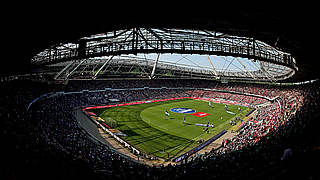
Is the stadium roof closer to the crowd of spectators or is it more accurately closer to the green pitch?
the crowd of spectators

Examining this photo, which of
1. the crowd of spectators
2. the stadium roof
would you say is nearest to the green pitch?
the crowd of spectators

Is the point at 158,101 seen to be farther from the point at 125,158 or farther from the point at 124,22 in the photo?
the point at 124,22

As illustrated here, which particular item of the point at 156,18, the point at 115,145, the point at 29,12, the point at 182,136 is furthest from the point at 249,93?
the point at 29,12

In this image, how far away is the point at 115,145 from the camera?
25078 mm

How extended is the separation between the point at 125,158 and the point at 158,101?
146 ft

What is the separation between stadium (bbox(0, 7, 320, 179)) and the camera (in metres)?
9.12

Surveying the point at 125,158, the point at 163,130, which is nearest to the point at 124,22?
the point at 125,158

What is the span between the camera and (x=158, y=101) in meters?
63.9

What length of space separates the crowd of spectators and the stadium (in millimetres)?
86

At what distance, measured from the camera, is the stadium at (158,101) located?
9.12m

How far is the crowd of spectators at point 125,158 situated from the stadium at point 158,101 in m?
0.09

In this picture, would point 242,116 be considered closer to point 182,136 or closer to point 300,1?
point 182,136

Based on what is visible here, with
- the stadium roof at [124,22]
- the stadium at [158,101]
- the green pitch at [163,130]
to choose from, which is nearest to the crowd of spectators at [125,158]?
the stadium at [158,101]

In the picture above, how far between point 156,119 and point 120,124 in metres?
8.38
